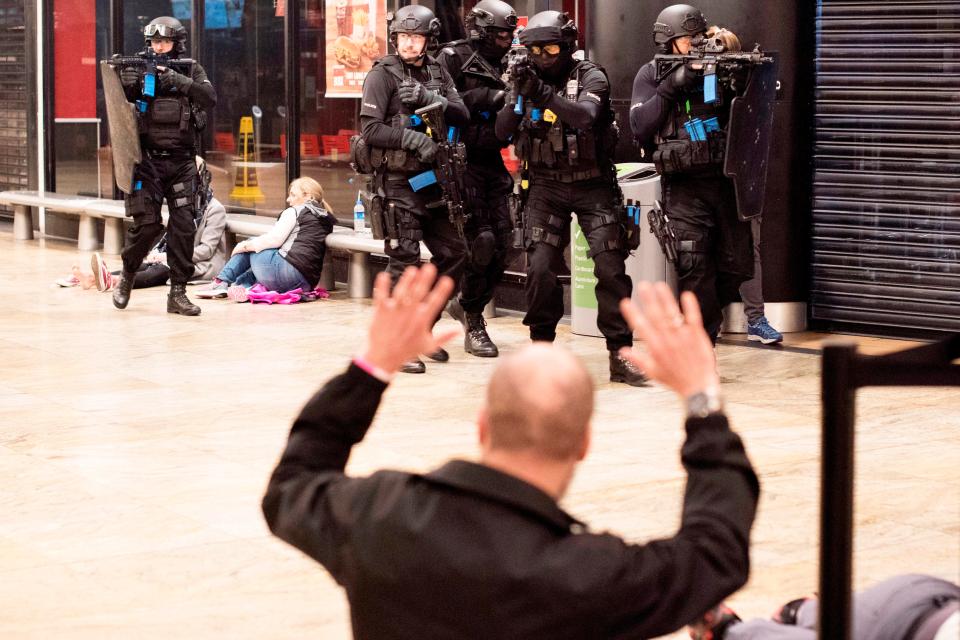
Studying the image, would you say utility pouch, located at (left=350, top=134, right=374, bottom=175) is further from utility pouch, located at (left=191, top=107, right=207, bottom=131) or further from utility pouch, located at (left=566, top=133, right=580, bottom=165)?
utility pouch, located at (left=191, top=107, right=207, bottom=131)

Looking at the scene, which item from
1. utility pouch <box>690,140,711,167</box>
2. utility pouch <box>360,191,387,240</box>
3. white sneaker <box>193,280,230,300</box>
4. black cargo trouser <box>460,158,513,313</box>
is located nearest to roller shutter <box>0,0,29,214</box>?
white sneaker <box>193,280,230,300</box>

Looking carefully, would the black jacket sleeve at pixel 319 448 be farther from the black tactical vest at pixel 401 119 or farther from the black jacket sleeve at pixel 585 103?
the black tactical vest at pixel 401 119

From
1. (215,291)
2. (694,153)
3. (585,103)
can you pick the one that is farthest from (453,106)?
(215,291)

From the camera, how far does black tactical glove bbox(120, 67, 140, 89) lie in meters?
9.52

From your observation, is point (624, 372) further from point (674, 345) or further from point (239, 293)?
point (674, 345)

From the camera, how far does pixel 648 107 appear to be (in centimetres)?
732

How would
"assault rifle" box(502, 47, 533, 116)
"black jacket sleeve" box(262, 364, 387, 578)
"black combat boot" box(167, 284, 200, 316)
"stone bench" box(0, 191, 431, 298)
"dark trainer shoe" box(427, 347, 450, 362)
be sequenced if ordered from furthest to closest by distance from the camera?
"stone bench" box(0, 191, 431, 298) < "black combat boot" box(167, 284, 200, 316) < "dark trainer shoe" box(427, 347, 450, 362) < "assault rifle" box(502, 47, 533, 116) < "black jacket sleeve" box(262, 364, 387, 578)

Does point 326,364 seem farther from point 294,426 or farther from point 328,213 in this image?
point 294,426

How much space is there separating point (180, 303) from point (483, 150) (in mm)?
2910

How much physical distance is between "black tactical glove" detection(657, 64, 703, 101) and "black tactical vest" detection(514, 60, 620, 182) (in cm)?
31

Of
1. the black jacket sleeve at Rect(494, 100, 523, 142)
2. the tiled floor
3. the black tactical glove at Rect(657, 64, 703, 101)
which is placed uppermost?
the black tactical glove at Rect(657, 64, 703, 101)

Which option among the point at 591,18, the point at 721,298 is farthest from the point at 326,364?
the point at 591,18

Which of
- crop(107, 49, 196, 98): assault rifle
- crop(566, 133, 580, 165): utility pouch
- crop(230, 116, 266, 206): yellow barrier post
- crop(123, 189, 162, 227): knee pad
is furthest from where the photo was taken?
crop(230, 116, 266, 206): yellow barrier post

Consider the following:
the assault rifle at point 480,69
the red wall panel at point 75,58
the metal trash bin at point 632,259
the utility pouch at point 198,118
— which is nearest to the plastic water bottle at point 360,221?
the utility pouch at point 198,118
